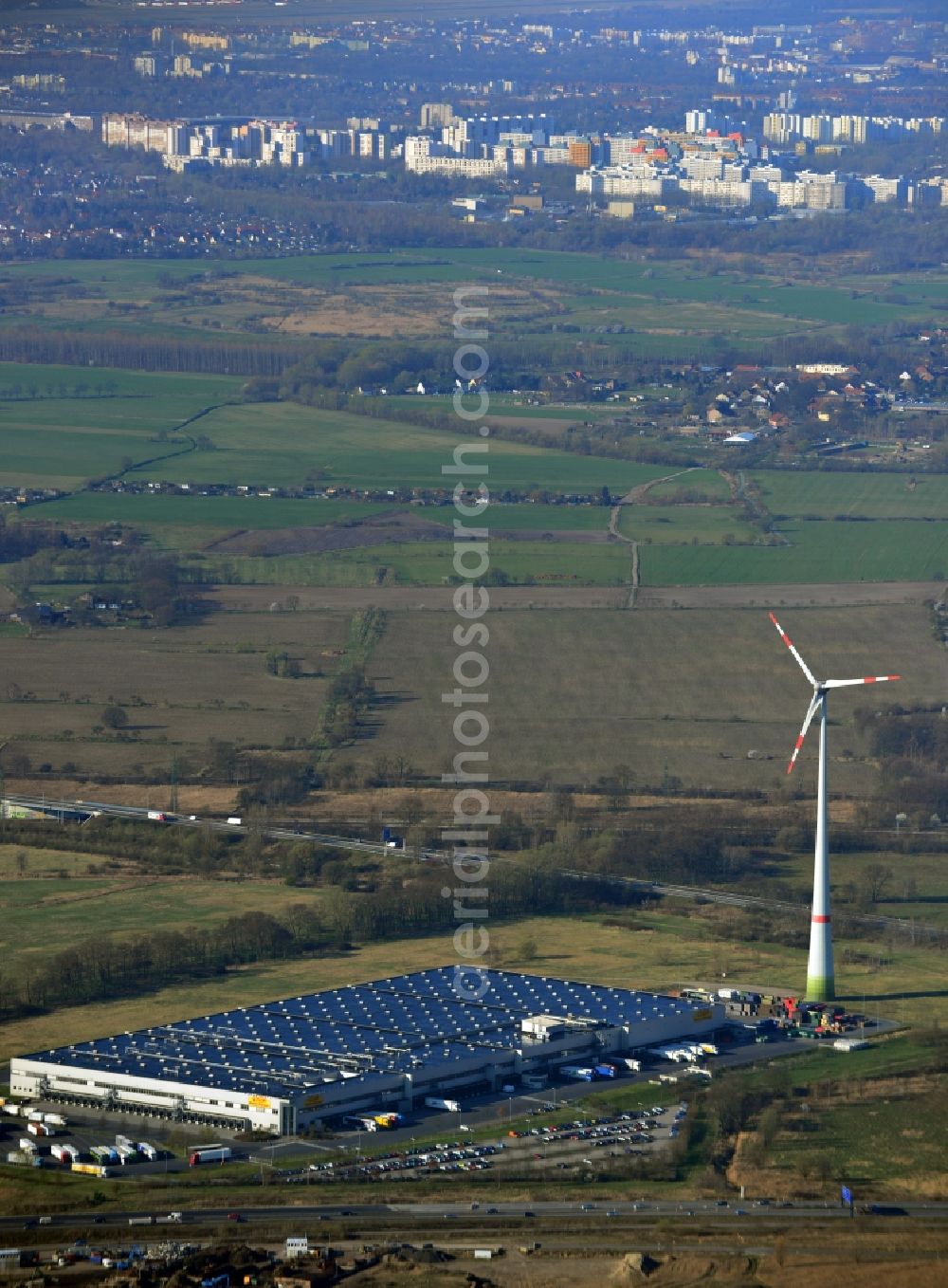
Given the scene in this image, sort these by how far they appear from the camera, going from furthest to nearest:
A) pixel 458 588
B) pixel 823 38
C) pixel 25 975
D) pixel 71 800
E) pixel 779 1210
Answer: pixel 823 38, pixel 458 588, pixel 71 800, pixel 25 975, pixel 779 1210

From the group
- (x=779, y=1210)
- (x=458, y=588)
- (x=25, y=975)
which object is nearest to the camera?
(x=779, y=1210)

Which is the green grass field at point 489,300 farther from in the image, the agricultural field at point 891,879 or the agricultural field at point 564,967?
the agricultural field at point 564,967

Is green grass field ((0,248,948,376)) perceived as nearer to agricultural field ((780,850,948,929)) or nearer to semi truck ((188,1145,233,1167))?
agricultural field ((780,850,948,929))

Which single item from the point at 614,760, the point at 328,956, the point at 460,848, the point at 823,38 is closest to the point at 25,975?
the point at 328,956

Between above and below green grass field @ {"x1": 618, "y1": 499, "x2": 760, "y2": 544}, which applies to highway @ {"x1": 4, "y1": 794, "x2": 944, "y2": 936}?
above

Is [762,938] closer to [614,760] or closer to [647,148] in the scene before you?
[614,760]

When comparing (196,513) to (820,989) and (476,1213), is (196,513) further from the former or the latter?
(476,1213)

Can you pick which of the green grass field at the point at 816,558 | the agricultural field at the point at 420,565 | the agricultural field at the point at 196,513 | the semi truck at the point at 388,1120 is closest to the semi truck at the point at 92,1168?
the semi truck at the point at 388,1120

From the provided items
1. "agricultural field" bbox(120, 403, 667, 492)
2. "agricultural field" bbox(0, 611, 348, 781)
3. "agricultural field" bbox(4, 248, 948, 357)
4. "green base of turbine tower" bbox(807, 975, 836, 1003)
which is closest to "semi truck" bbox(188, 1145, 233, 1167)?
"green base of turbine tower" bbox(807, 975, 836, 1003)
